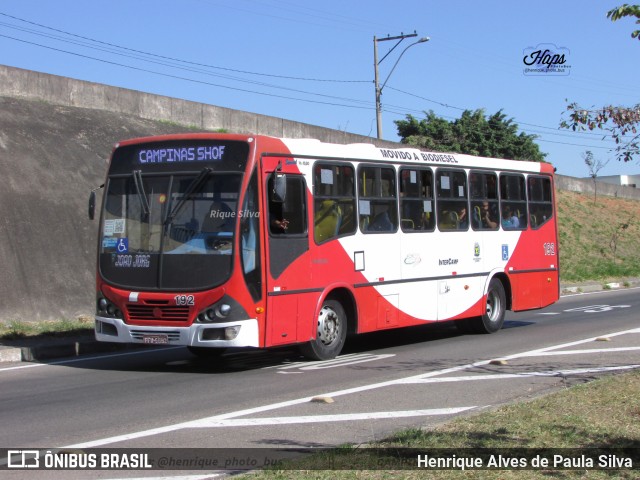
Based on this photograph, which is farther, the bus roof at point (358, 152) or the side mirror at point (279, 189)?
the bus roof at point (358, 152)

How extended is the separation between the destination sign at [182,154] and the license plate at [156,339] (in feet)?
7.59

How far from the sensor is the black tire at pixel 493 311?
16125 millimetres

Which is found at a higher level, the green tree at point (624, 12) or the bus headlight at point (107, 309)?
the green tree at point (624, 12)

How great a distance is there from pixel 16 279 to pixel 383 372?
8656 millimetres

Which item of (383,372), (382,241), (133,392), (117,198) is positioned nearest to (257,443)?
(133,392)

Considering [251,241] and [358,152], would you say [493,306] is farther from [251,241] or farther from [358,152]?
[251,241]

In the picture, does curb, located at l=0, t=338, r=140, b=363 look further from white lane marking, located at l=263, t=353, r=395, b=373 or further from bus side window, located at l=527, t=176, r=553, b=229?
bus side window, located at l=527, t=176, r=553, b=229

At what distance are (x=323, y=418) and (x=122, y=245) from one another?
477 cm

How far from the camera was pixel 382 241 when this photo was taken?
13461 mm

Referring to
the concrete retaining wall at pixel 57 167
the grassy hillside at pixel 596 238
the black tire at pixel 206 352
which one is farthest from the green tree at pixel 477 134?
the black tire at pixel 206 352

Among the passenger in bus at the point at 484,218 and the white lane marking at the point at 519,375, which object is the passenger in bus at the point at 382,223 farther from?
the white lane marking at the point at 519,375

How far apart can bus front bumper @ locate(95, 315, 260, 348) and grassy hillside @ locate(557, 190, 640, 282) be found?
2178 centimetres

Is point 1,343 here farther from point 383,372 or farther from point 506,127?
point 506,127

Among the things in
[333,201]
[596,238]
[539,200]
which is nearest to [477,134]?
[596,238]
